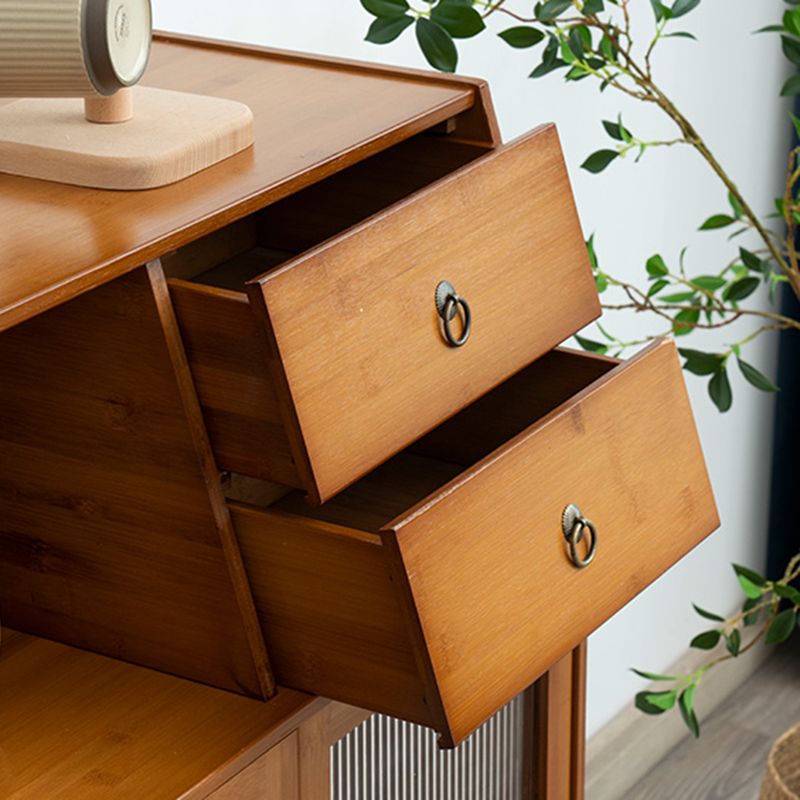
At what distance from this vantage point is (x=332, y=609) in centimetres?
98

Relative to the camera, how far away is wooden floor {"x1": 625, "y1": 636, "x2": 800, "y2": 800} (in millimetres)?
2303

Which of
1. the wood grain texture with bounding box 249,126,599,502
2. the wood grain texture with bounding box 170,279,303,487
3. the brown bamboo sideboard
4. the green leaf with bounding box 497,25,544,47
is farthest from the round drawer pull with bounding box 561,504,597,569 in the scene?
the green leaf with bounding box 497,25,544,47

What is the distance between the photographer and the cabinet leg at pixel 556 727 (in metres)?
1.27

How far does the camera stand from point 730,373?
7.97 feet

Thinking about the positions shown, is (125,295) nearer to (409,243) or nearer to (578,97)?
(409,243)

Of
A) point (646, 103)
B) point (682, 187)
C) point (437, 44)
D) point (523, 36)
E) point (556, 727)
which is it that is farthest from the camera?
point (682, 187)

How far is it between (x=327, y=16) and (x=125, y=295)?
2.43 feet

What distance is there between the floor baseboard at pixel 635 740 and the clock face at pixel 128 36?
1.52 metres

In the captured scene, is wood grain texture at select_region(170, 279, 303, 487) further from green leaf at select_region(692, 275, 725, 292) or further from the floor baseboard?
the floor baseboard

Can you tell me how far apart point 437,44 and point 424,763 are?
65 cm

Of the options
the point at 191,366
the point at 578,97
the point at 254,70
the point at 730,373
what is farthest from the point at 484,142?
the point at 730,373

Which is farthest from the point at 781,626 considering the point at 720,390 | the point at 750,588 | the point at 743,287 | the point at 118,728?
the point at 118,728

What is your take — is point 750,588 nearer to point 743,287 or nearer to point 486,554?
point 743,287

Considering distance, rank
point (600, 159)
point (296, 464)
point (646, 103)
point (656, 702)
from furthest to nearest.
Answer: point (646, 103), point (656, 702), point (600, 159), point (296, 464)
